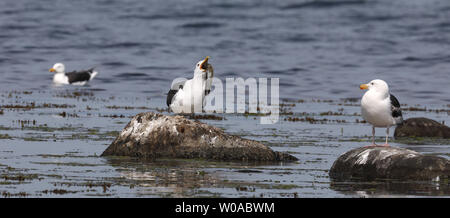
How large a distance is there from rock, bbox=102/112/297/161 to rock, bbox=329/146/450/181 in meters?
1.97

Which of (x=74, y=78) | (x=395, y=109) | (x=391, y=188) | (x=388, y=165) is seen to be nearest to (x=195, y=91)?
(x=395, y=109)

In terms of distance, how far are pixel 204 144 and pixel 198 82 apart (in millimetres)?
1793

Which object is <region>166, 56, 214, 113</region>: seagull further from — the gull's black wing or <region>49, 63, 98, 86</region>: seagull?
<region>49, 63, 98, 86</region>: seagull

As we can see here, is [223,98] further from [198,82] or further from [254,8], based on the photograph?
[254,8]

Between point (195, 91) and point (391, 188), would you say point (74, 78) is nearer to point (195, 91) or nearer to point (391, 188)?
point (195, 91)

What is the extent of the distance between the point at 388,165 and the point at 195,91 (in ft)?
16.2

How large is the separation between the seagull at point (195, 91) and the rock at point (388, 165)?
3.93m

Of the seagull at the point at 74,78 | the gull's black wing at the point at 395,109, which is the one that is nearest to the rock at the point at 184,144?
the gull's black wing at the point at 395,109

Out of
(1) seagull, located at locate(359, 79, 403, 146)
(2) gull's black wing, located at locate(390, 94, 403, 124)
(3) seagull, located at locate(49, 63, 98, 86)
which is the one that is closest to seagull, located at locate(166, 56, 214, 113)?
(1) seagull, located at locate(359, 79, 403, 146)

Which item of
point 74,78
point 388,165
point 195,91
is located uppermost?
point 74,78

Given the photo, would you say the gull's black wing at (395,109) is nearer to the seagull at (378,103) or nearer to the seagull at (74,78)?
the seagull at (378,103)

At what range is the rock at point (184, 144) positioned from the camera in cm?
1566

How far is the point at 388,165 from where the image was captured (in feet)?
44.5

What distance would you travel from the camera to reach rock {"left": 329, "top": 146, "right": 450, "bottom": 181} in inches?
519
